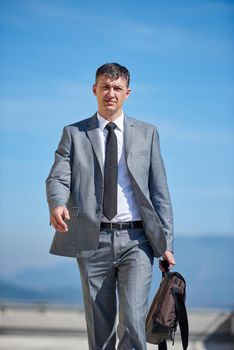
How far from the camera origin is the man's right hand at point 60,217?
9.58 ft

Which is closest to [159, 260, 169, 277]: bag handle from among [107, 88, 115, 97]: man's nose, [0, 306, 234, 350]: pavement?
[107, 88, 115, 97]: man's nose

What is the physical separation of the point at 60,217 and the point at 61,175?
0.23m

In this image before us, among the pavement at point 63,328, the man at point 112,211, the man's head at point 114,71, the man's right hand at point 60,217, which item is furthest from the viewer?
the pavement at point 63,328

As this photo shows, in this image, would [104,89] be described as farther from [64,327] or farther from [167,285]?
[64,327]

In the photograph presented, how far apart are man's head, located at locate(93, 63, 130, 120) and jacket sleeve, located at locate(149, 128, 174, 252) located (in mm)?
237

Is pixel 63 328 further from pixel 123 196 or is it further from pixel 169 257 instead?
pixel 123 196

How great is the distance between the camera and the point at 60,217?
115 inches

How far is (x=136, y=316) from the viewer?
3.03 metres

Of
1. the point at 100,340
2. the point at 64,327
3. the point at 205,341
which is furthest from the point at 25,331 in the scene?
the point at 100,340

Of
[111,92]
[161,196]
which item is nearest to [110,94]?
[111,92]

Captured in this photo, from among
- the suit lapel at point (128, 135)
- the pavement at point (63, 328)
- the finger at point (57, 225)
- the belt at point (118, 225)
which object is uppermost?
the suit lapel at point (128, 135)

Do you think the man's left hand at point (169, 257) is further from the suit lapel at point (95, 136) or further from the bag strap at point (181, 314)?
the suit lapel at point (95, 136)

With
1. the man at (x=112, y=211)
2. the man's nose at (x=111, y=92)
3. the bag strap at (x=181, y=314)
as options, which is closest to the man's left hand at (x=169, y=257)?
the man at (x=112, y=211)

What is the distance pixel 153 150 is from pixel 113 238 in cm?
42
